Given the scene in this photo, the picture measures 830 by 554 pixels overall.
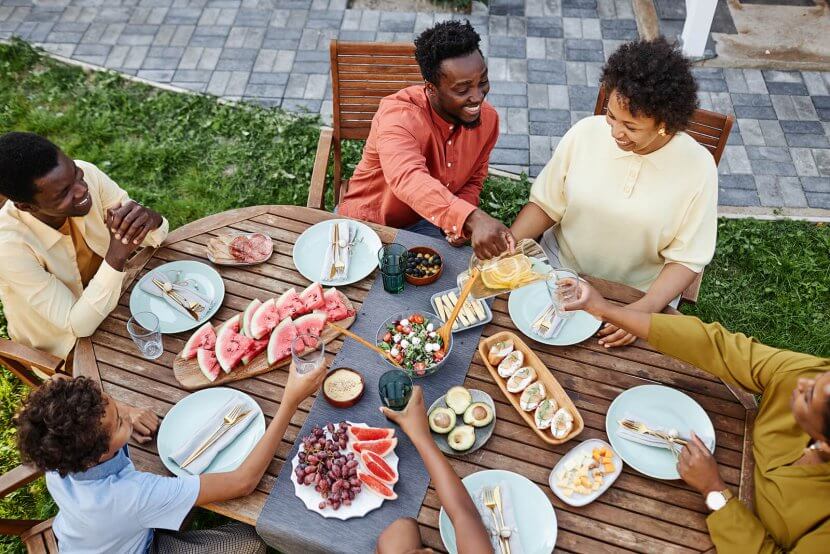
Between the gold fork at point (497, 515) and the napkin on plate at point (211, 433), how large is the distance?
1.04m

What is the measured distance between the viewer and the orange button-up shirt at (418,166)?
Result: 3213 mm

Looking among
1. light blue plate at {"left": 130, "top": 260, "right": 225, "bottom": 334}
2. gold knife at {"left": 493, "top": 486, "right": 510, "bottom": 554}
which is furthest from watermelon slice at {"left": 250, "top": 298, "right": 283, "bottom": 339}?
gold knife at {"left": 493, "top": 486, "right": 510, "bottom": 554}

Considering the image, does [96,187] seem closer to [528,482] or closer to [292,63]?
[528,482]

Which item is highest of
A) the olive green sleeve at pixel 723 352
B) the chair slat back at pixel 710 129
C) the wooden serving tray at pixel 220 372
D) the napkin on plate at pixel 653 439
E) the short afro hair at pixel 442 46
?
the short afro hair at pixel 442 46

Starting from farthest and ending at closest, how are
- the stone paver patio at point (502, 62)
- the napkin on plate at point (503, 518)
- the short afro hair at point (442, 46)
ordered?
the stone paver patio at point (502, 62), the short afro hair at point (442, 46), the napkin on plate at point (503, 518)

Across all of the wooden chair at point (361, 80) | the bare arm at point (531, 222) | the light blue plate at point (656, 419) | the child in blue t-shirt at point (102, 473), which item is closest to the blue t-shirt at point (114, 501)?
the child in blue t-shirt at point (102, 473)

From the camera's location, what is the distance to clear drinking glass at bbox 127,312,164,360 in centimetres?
305

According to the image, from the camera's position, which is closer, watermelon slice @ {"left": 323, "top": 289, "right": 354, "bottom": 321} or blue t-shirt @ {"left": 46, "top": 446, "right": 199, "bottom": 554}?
blue t-shirt @ {"left": 46, "top": 446, "right": 199, "bottom": 554}

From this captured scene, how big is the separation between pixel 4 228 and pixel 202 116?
317cm

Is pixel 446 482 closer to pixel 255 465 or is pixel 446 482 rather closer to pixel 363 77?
pixel 255 465

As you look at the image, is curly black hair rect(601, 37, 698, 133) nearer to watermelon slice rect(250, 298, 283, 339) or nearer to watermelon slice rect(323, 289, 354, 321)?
watermelon slice rect(323, 289, 354, 321)

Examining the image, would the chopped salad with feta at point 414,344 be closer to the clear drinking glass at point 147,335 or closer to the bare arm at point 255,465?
the bare arm at point 255,465

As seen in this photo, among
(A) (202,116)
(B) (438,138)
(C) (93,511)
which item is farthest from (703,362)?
(A) (202,116)

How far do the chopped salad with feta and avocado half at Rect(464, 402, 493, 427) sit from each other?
0.87ft
